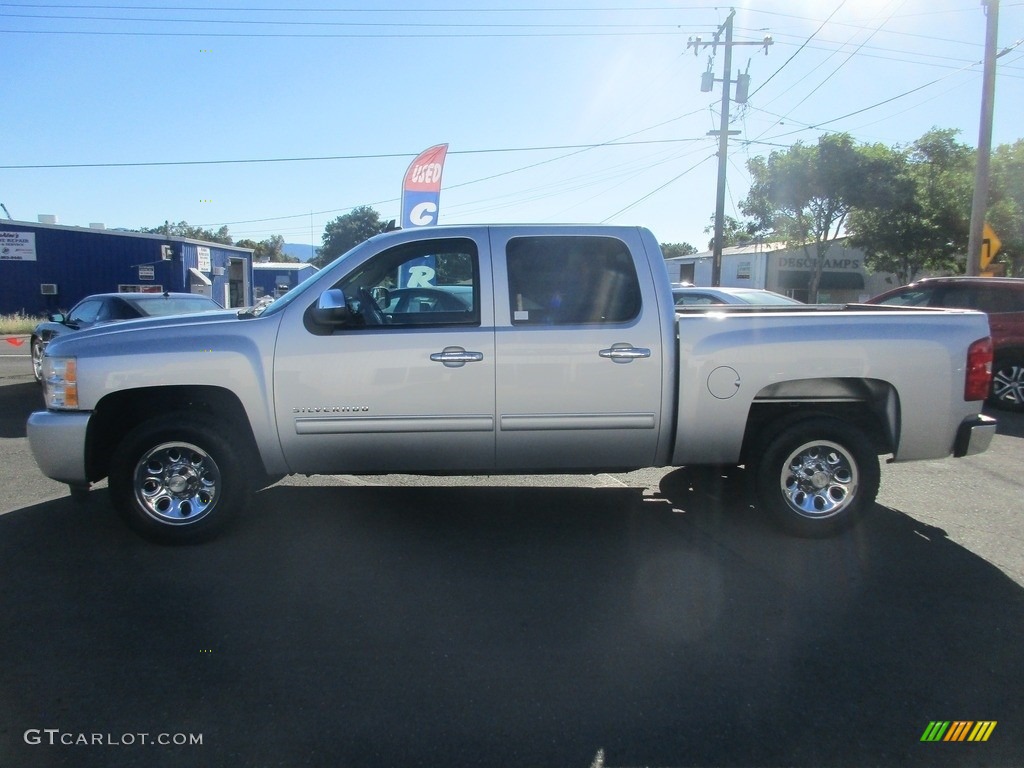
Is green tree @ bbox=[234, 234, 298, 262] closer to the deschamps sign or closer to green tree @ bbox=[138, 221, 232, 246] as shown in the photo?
green tree @ bbox=[138, 221, 232, 246]

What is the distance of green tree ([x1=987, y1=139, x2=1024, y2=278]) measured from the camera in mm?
Result: 26906

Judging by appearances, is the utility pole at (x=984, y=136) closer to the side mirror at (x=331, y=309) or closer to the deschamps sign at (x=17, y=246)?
the side mirror at (x=331, y=309)

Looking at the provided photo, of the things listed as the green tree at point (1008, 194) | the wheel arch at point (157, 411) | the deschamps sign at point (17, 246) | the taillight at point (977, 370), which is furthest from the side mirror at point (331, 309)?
the deschamps sign at point (17, 246)

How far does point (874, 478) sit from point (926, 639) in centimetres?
146

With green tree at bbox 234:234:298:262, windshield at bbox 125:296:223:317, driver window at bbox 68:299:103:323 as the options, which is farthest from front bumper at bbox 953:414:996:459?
green tree at bbox 234:234:298:262

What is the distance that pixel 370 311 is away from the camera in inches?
207

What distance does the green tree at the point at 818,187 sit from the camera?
32219 millimetres

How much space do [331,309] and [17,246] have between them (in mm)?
34368

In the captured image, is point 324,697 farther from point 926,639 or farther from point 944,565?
point 944,565

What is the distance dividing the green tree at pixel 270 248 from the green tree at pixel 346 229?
134ft

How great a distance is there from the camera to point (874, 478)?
522cm

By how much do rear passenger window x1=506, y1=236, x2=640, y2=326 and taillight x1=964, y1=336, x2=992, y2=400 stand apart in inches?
86.3

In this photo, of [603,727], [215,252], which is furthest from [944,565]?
[215,252]
